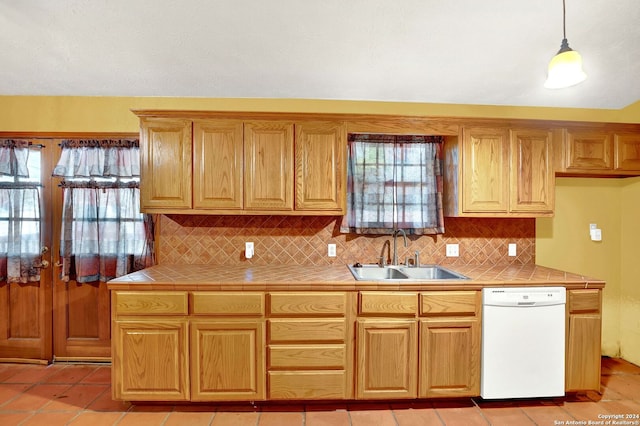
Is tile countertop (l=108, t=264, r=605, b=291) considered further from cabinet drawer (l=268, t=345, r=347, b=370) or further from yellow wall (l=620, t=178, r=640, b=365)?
yellow wall (l=620, t=178, r=640, b=365)

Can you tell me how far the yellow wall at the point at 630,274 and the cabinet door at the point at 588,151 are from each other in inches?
20.0

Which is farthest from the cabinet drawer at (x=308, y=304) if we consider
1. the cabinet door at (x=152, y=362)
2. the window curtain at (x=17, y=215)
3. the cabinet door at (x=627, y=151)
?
the cabinet door at (x=627, y=151)

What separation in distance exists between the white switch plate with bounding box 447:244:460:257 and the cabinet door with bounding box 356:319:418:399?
963 millimetres

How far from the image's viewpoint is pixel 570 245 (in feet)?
10.0

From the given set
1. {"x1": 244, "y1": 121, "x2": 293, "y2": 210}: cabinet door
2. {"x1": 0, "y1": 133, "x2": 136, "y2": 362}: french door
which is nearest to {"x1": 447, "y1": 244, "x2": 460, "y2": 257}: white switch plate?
{"x1": 244, "y1": 121, "x2": 293, "y2": 210}: cabinet door

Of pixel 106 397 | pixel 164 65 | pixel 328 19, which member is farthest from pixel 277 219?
pixel 106 397

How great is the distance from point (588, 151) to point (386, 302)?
7.05 ft

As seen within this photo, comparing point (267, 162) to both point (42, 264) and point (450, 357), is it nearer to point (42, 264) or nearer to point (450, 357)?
point (450, 357)

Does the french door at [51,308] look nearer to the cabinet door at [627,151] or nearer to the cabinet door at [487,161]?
the cabinet door at [487,161]

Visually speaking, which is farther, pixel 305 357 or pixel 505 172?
pixel 505 172

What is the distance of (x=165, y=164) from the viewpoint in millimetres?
2562

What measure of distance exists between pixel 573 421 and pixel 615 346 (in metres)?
1.47

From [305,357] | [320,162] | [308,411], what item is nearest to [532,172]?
[320,162]

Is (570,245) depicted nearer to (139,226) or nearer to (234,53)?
(234,53)
